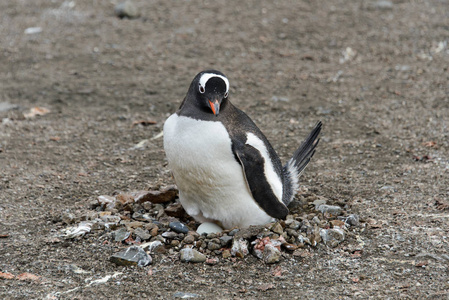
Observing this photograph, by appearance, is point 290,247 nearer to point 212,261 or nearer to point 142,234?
point 212,261

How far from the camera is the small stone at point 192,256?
11.4 feet

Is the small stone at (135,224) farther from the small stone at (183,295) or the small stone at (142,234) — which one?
the small stone at (183,295)

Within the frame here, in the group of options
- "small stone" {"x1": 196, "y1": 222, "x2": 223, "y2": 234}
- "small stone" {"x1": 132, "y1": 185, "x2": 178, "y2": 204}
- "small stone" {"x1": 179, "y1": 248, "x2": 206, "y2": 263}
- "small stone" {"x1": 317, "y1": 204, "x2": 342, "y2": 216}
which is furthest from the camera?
"small stone" {"x1": 132, "y1": 185, "x2": 178, "y2": 204}

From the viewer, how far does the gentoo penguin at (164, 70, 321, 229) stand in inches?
139

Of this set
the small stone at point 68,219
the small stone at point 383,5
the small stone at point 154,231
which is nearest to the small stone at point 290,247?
the small stone at point 154,231

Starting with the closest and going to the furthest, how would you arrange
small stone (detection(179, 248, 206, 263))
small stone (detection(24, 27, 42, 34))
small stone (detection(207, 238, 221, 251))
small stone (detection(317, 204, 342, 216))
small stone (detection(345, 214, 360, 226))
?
small stone (detection(179, 248, 206, 263)) < small stone (detection(207, 238, 221, 251)) < small stone (detection(345, 214, 360, 226)) < small stone (detection(317, 204, 342, 216)) < small stone (detection(24, 27, 42, 34))

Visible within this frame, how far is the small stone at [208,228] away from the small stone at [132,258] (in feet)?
1.50

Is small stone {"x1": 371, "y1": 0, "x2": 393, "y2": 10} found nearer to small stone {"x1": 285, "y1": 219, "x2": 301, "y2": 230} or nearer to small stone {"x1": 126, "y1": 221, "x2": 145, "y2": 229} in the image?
small stone {"x1": 285, "y1": 219, "x2": 301, "y2": 230}

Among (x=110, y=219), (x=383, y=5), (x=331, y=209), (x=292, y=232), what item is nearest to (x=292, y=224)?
(x=292, y=232)

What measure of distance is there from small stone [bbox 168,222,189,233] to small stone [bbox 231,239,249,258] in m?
0.37

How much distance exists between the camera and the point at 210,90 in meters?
3.53

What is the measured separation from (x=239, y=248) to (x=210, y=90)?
0.94 meters

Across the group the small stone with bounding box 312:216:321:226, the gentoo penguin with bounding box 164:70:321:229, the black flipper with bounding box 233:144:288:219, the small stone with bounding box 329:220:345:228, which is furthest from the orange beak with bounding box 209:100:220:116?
the small stone with bounding box 329:220:345:228

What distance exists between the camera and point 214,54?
24.7 ft
